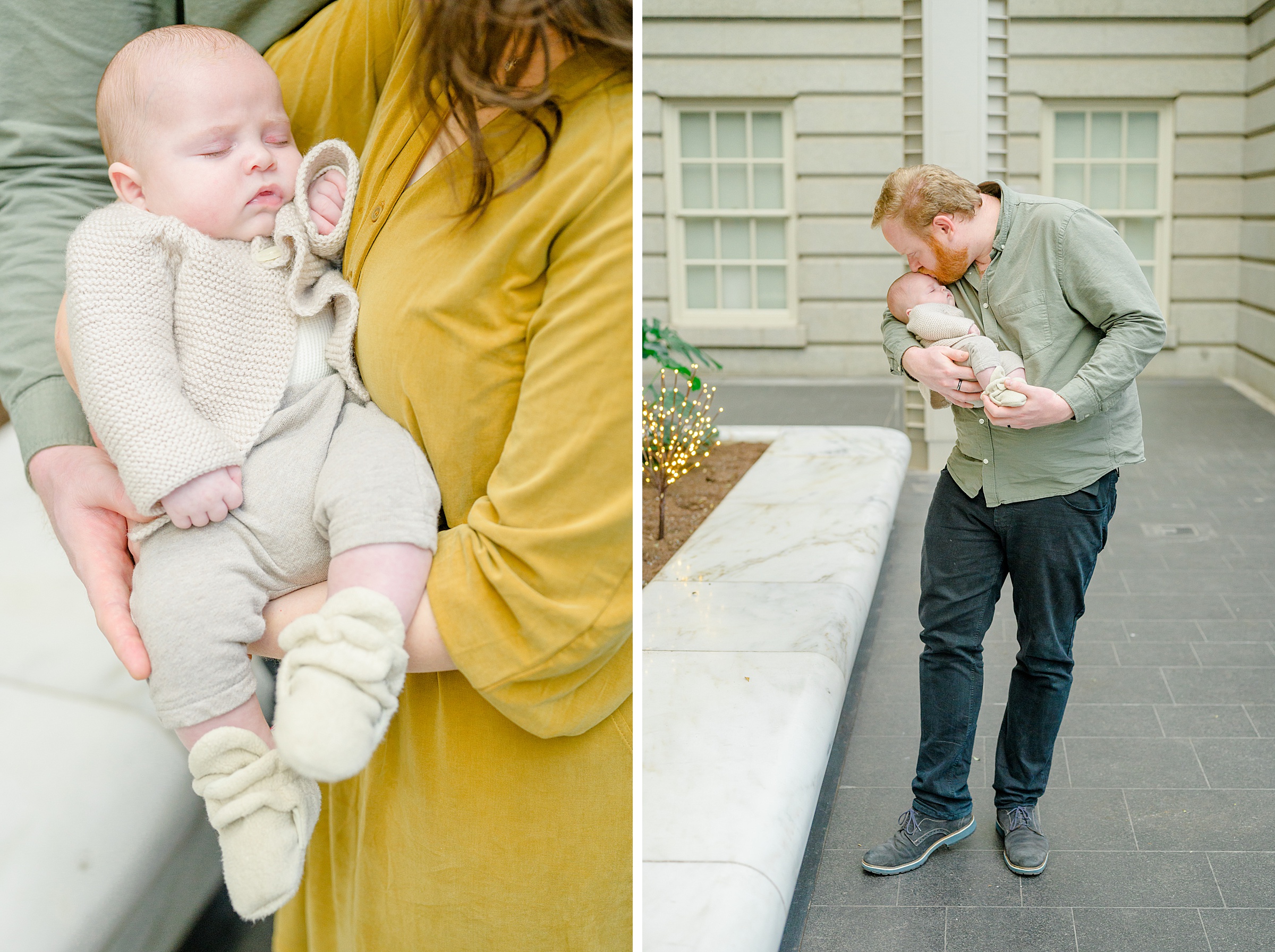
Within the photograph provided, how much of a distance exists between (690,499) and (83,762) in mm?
4865

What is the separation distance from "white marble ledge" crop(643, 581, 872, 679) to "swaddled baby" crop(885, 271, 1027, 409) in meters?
1.05

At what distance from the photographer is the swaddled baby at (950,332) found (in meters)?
2.23

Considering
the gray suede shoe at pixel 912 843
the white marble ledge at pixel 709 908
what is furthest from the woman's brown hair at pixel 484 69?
the gray suede shoe at pixel 912 843

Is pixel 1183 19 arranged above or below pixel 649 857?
above

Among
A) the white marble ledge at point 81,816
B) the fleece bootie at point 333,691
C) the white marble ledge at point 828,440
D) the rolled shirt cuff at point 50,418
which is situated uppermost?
the rolled shirt cuff at point 50,418

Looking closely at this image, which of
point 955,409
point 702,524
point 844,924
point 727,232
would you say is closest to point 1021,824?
point 844,924

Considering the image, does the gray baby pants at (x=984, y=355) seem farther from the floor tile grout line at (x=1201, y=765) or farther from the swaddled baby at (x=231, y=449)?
the swaddled baby at (x=231, y=449)

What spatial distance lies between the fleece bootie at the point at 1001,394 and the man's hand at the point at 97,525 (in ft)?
5.92

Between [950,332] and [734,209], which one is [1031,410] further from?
[734,209]

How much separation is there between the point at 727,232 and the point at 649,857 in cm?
924

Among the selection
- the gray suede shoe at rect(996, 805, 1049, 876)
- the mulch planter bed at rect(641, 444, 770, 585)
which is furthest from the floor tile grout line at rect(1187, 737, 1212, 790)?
the mulch planter bed at rect(641, 444, 770, 585)

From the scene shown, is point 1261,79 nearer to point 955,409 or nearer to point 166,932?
point 955,409

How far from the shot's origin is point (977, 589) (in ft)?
8.30

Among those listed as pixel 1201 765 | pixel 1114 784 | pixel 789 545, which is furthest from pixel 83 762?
pixel 789 545
